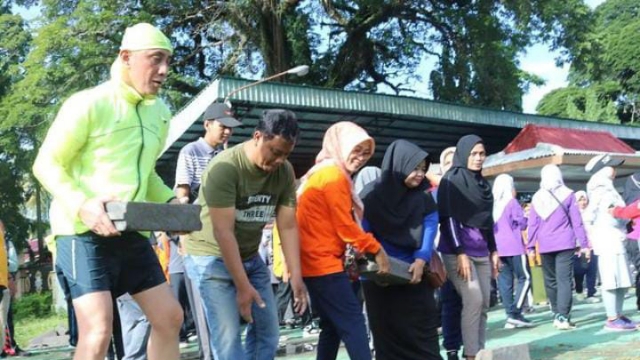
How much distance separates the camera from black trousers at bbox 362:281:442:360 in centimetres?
588

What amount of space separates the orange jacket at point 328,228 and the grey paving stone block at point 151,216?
174 cm

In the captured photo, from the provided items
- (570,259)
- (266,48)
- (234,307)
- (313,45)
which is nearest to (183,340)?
(570,259)

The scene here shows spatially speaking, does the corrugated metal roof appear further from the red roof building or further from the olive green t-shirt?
the olive green t-shirt

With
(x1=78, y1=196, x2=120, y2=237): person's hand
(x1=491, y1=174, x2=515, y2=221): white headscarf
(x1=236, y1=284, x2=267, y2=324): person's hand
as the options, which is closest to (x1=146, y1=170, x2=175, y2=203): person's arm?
(x1=78, y1=196, x2=120, y2=237): person's hand

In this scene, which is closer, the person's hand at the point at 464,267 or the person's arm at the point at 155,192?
the person's arm at the point at 155,192

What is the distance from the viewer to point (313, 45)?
26484mm

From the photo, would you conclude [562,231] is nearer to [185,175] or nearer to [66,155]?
[185,175]

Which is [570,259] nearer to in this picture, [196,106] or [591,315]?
[591,315]

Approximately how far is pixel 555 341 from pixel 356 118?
527 inches

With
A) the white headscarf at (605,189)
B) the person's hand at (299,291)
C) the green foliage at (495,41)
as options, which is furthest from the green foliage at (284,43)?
the person's hand at (299,291)

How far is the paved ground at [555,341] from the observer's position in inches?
293

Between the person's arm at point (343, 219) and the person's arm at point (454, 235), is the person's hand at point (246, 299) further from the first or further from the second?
the person's arm at point (454, 235)

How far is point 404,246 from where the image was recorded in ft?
19.6

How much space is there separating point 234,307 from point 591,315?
7332mm
